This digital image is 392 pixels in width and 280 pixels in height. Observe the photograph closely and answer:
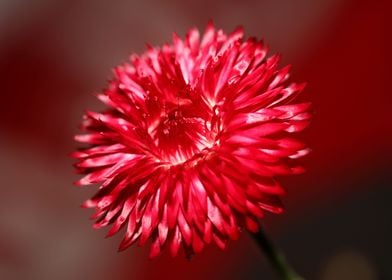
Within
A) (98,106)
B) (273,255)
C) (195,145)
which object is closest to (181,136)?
(195,145)

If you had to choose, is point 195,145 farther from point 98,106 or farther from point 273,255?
point 98,106

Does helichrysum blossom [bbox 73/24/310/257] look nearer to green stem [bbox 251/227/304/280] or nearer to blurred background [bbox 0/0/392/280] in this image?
green stem [bbox 251/227/304/280]

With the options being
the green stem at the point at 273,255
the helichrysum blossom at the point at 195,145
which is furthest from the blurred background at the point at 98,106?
the helichrysum blossom at the point at 195,145

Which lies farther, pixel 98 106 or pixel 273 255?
pixel 98 106

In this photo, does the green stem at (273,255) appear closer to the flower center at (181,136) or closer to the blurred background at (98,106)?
the flower center at (181,136)

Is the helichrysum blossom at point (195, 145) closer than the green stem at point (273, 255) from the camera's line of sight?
Yes
